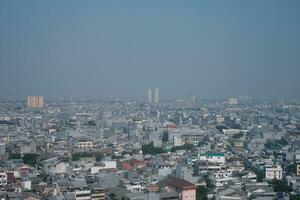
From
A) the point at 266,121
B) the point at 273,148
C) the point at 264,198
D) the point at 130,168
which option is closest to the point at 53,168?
the point at 130,168

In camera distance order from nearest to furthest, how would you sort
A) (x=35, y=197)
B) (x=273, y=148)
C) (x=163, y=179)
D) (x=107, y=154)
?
(x=35, y=197) < (x=163, y=179) < (x=107, y=154) < (x=273, y=148)

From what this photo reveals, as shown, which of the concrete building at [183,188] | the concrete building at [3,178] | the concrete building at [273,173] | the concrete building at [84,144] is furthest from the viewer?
the concrete building at [84,144]

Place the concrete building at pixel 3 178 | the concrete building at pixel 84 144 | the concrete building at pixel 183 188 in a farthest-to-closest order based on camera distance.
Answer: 1. the concrete building at pixel 84 144
2. the concrete building at pixel 3 178
3. the concrete building at pixel 183 188

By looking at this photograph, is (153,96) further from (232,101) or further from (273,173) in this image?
(273,173)

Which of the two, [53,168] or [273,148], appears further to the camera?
[273,148]

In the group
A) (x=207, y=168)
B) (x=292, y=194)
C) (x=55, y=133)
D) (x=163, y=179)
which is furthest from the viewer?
(x=55, y=133)

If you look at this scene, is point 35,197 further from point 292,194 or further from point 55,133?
point 55,133

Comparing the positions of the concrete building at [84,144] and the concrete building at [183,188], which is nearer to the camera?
the concrete building at [183,188]

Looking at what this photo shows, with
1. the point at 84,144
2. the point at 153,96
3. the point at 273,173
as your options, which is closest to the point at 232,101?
the point at 153,96

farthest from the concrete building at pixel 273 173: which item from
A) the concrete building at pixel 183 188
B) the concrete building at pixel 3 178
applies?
the concrete building at pixel 3 178

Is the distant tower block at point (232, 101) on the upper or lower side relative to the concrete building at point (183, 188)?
upper

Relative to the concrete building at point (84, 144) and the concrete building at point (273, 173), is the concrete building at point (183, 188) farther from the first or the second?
the concrete building at point (84, 144)
